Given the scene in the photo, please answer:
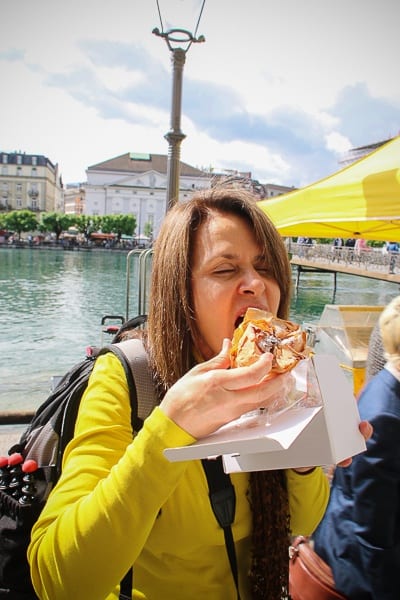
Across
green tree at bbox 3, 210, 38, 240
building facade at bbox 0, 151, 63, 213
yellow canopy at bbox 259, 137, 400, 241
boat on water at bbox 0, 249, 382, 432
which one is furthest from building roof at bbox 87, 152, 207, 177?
yellow canopy at bbox 259, 137, 400, 241

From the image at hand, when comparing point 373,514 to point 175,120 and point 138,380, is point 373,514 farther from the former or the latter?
point 175,120

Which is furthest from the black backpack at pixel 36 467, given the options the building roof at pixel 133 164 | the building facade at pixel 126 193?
the building roof at pixel 133 164

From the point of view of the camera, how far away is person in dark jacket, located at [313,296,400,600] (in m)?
1.63

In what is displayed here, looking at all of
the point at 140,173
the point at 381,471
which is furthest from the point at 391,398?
the point at 140,173

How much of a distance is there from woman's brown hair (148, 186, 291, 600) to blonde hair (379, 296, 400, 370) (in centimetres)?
99

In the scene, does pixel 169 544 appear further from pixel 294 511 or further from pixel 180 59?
pixel 180 59

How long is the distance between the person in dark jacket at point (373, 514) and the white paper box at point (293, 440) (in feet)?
2.67

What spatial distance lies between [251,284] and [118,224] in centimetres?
7823

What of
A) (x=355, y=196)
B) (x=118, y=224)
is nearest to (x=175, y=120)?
(x=355, y=196)

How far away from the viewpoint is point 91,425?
1.06 meters

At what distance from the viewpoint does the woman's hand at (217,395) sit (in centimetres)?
78

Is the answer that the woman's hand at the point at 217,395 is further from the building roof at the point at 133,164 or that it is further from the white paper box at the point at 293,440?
the building roof at the point at 133,164

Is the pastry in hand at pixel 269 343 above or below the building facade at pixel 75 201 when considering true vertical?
below

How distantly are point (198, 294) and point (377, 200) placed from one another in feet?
7.22
